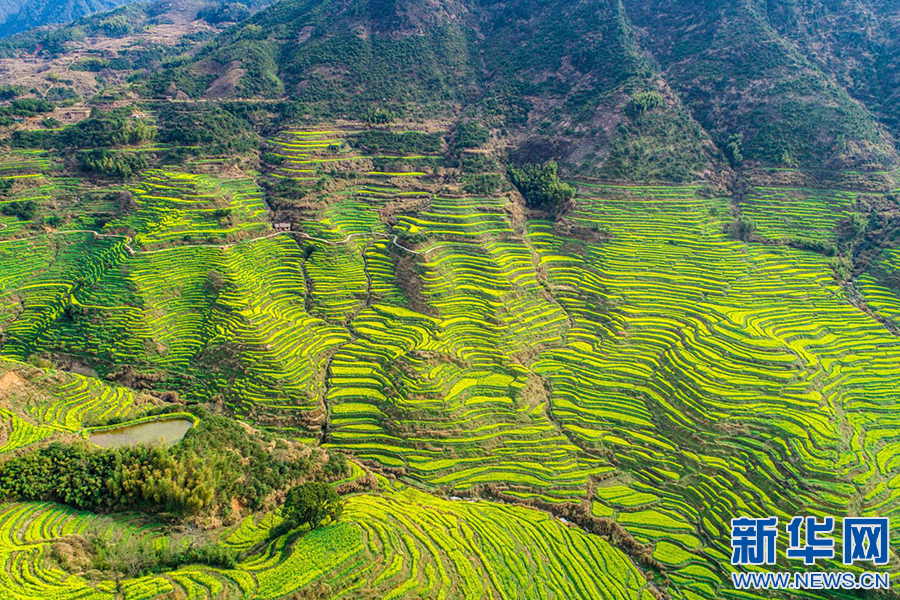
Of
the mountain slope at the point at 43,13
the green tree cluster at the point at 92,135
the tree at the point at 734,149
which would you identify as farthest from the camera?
the mountain slope at the point at 43,13

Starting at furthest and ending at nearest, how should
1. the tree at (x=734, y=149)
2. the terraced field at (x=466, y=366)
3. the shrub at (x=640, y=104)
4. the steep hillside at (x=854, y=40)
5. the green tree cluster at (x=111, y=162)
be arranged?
the steep hillside at (x=854, y=40) → the shrub at (x=640, y=104) → the tree at (x=734, y=149) → the green tree cluster at (x=111, y=162) → the terraced field at (x=466, y=366)

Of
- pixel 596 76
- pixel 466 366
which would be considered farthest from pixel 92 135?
pixel 596 76

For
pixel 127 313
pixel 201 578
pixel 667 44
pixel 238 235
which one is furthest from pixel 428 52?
pixel 201 578

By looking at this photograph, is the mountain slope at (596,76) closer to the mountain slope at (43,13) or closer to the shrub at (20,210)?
the shrub at (20,210)

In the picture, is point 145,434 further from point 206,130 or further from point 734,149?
point 734,149

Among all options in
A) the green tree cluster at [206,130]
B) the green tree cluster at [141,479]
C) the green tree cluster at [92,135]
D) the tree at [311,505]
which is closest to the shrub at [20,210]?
the green tree cluster at [92,135]

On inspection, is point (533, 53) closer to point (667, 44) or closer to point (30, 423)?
point (667, 44)

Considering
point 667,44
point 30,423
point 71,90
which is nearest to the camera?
point 30,423
